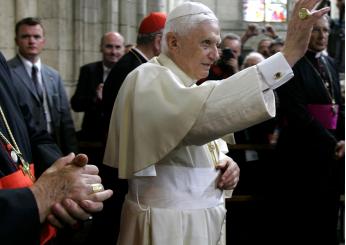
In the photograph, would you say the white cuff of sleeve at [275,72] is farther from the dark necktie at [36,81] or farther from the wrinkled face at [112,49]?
the wrinkled face at [112,49]

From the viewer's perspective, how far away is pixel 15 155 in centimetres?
221

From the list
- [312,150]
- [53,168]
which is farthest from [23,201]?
[312,150]

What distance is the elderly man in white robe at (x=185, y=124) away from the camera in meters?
2.54

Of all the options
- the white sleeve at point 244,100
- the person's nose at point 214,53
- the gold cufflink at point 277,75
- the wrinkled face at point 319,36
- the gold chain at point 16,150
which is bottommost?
the gold chain at point 16,150


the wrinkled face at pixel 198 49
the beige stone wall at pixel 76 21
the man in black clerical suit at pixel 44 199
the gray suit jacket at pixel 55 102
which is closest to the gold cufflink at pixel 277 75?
the wrinkled face at pixel 198 49

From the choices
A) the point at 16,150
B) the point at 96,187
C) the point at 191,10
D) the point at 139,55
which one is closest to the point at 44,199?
the point at 96,187

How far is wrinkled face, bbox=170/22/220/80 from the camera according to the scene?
2.85m

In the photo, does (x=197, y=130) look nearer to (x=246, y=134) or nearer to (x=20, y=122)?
(x=20, y=122)

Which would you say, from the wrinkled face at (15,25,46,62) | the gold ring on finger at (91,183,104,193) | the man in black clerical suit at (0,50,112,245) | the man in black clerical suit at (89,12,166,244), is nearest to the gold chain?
the man in black clerical suit at (0,50,112,245)

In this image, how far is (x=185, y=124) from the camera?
2598 mm

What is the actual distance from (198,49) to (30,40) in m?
2.77

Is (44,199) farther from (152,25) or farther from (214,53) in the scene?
(152,25)

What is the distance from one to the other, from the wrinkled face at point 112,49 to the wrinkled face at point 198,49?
3367 millimetres

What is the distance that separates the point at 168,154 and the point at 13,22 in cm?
422
